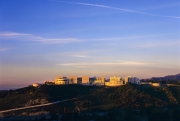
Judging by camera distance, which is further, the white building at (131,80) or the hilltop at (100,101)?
the white building at (131,80)

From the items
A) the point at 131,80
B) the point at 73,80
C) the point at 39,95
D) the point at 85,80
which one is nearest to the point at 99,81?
the point at 85,80

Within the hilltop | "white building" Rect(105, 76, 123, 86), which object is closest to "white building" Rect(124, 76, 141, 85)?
"white building" Rect(105, 76, 123, 86)

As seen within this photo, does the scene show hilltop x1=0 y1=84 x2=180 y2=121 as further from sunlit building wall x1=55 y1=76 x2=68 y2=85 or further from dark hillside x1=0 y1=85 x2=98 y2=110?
sunlit building wall x1=55 y1=76 x2=68 y2=85

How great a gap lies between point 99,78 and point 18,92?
79.7 ft

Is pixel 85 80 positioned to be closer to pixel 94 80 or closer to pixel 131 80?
pixel 94 80

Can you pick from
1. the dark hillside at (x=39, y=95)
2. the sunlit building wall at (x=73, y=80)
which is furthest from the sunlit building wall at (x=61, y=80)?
the dark hillside at (x=39, y=95)

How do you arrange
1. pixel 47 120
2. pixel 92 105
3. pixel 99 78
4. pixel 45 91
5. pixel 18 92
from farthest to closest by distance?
pixel 99 78 → pixel 18 92 → pixel 45 91 → pixel 92 105 → pixel 47 120

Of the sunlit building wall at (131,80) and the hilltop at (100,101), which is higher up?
the sunlit building wall at (131,80)

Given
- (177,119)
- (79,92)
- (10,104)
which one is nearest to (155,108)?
(177,119)

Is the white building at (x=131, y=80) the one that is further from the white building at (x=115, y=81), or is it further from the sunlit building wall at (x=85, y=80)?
the sunlit building wall at (x=85, y=80)

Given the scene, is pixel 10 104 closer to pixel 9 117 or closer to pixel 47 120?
pixel 9 117

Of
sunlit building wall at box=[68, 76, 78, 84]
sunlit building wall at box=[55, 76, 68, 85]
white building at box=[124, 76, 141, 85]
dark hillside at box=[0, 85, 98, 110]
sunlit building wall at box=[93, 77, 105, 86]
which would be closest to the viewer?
dark hillside at box=[0, 85, 98, 110]

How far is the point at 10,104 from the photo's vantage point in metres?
71.8

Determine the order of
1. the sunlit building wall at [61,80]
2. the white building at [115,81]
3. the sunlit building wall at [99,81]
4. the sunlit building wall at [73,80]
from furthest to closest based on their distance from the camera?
the sunlit building wall at [73,80]
the sunlit building wall at [99,81]
the sunlit building wall at [61,80]
the white building at [115,81]
